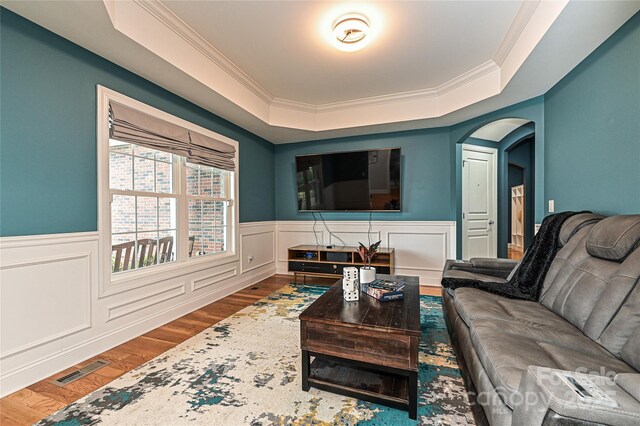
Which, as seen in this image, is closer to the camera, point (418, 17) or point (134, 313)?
point (418, 17)

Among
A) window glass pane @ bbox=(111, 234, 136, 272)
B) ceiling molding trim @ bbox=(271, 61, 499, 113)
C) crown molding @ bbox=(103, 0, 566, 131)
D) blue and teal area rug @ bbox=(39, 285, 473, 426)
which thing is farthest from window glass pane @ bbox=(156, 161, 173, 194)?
ceiling molding trim @ bbox=(271, 61, 499, 113)

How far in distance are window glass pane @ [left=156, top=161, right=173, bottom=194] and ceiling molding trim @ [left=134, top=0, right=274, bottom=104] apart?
3.86 ft

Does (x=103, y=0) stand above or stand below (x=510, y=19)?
below

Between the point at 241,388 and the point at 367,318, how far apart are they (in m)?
0.90

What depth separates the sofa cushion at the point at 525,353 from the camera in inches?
43.6

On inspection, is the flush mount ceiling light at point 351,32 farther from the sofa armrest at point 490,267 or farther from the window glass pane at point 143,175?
the sofa armrest at point 490,267

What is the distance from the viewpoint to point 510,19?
224cm

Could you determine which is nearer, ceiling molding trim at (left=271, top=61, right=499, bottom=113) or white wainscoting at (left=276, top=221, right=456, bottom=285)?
ceiling molding trim at (left=271, top=61, right=499, bottom=113)

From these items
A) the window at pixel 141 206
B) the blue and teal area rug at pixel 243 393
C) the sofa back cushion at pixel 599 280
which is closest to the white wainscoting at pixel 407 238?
the blue and teal area rug at pixel 243 393

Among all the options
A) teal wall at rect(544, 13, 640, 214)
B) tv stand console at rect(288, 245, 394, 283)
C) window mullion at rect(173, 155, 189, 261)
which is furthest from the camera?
tv stand console at rect(288, 245, 394, 283)

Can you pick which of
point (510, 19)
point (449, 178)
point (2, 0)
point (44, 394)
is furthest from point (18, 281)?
point (449, 178)

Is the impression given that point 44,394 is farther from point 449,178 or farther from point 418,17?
point 449,178

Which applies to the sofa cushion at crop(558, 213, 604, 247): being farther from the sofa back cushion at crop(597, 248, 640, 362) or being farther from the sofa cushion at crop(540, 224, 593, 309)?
the sofa back cushion at crop(597, 248, 640, 362)

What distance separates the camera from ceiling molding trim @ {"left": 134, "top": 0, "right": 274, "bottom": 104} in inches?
82.5
